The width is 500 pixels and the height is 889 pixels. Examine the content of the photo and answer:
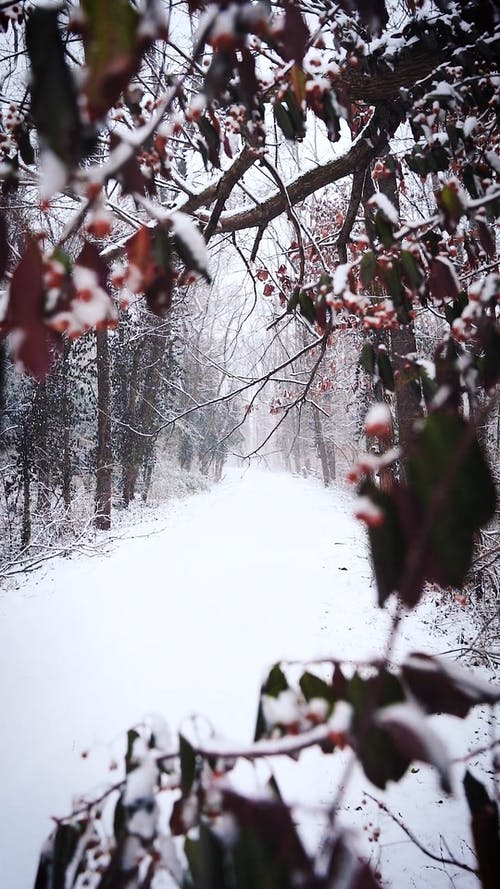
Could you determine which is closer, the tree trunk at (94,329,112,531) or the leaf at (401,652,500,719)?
the leaf at (401,652,500,719)

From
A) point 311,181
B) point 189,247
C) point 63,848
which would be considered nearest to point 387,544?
point 189,247

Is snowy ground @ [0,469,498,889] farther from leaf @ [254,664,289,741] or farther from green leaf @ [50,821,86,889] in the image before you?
leaf @ [254,664,289,741]

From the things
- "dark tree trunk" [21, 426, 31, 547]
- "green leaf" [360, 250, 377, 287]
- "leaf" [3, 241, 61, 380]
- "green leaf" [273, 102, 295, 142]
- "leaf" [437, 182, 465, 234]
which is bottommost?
"dark tree trunk" [21, 426, 31, 547]

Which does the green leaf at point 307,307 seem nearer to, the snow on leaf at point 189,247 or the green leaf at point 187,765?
the snow on leaf at point 189,247

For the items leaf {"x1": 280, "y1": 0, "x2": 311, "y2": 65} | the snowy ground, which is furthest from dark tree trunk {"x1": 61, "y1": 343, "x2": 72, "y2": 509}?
leaf {"x1": 280, "y1": 0, "x2": 311, "y2": 65}

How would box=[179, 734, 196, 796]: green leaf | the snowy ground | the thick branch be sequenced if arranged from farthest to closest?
the snowy ground
the thick branch
box=[179, 734, 196, 796]: green leaf

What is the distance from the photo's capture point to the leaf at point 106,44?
0.38m

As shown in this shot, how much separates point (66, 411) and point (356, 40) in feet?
28.0

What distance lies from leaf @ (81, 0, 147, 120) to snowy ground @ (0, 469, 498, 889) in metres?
1.66

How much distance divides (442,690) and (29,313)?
691mm

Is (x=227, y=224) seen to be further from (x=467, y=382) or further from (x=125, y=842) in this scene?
(x=125, y=842)

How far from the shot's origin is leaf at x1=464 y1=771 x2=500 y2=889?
0.53 meters

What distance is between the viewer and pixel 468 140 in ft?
4.62

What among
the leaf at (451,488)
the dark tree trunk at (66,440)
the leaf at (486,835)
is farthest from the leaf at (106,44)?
the dark tree trunk at (66,440)
